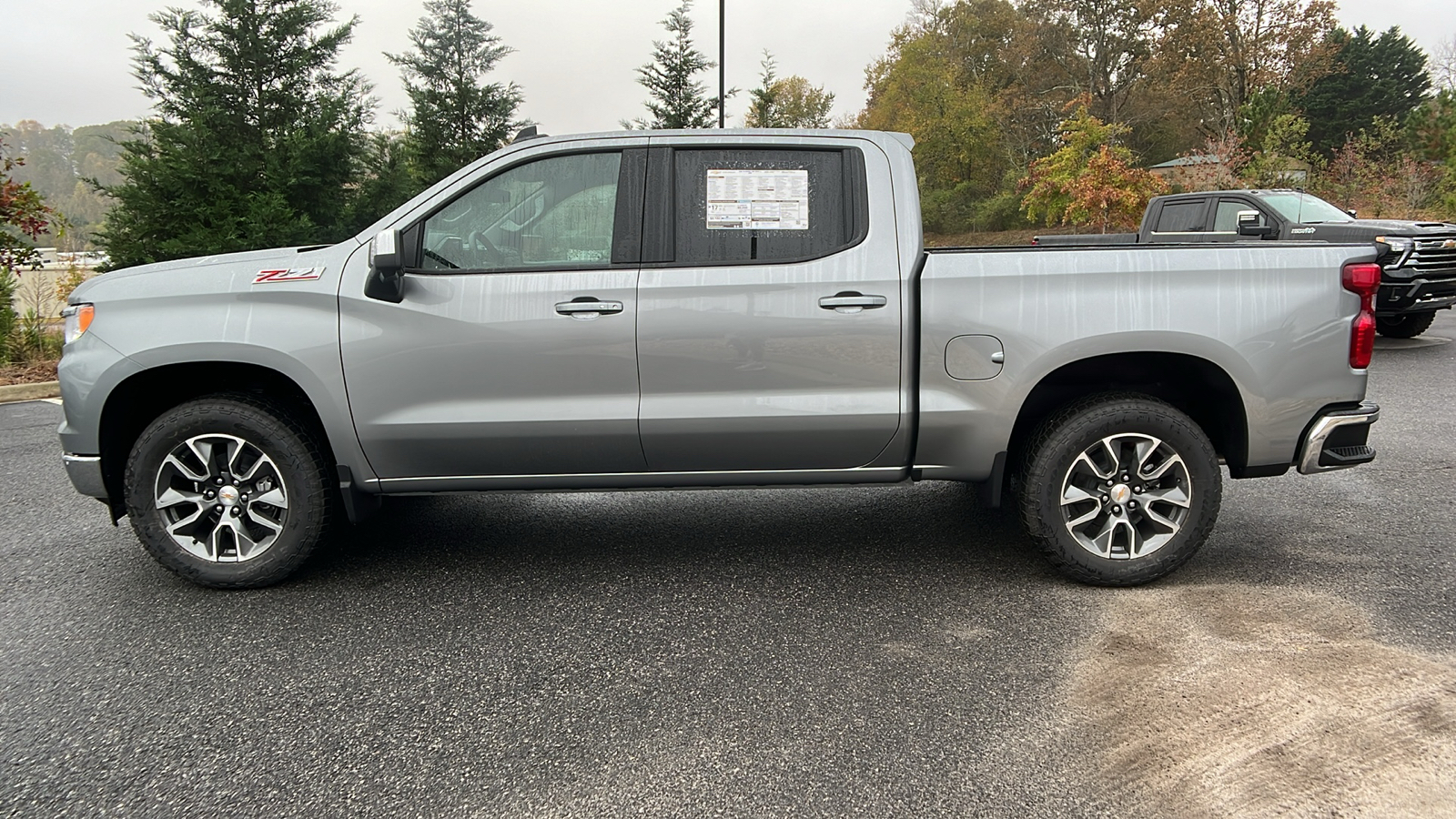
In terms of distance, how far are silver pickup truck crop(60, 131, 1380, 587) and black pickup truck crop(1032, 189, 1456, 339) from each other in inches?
281

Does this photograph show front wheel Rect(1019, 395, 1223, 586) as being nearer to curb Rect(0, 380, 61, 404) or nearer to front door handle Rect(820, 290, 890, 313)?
front door handle Rect(820, 290, 890, 313)

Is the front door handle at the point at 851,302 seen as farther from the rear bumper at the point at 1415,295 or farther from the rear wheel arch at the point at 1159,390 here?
the rear bumper at the point at 1415,295

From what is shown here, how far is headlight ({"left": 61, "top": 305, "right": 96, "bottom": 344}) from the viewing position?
13.3 ft

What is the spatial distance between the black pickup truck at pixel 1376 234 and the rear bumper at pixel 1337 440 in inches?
273

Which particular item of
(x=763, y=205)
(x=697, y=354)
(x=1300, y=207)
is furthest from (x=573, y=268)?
(x=1300, y=207)

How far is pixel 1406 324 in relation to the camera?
1216cm

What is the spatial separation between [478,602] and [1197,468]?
3054 mm

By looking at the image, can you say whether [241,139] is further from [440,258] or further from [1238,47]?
[1238,47]

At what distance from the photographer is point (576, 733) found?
294cm

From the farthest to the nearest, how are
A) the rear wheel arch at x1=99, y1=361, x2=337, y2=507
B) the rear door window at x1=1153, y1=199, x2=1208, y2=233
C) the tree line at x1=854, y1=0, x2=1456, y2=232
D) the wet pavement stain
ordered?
the tree line at x1=854, y1=0, x2=1456, y2=232, the rear door window at x1=1153, y1=199, x2=1208, y2=233, the rear wheel arch at x1=99, y1=361, x2=337, y2=507, the wet pavement stain

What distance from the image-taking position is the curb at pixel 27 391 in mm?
10057

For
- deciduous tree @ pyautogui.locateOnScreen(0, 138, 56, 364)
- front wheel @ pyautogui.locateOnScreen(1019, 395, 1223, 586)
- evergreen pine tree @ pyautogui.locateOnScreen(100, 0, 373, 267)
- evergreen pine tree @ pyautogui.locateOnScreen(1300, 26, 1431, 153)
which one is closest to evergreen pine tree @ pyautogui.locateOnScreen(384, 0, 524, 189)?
evergreen pine tree @ pyautogui.locateOnScreen(100, 0, 373, 267)

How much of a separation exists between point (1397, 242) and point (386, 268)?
11.6 metres

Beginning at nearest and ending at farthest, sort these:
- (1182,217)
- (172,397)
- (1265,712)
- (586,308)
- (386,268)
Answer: (1265,712)
(386,268)
(586,308)
(172,397)
(1182,217)
